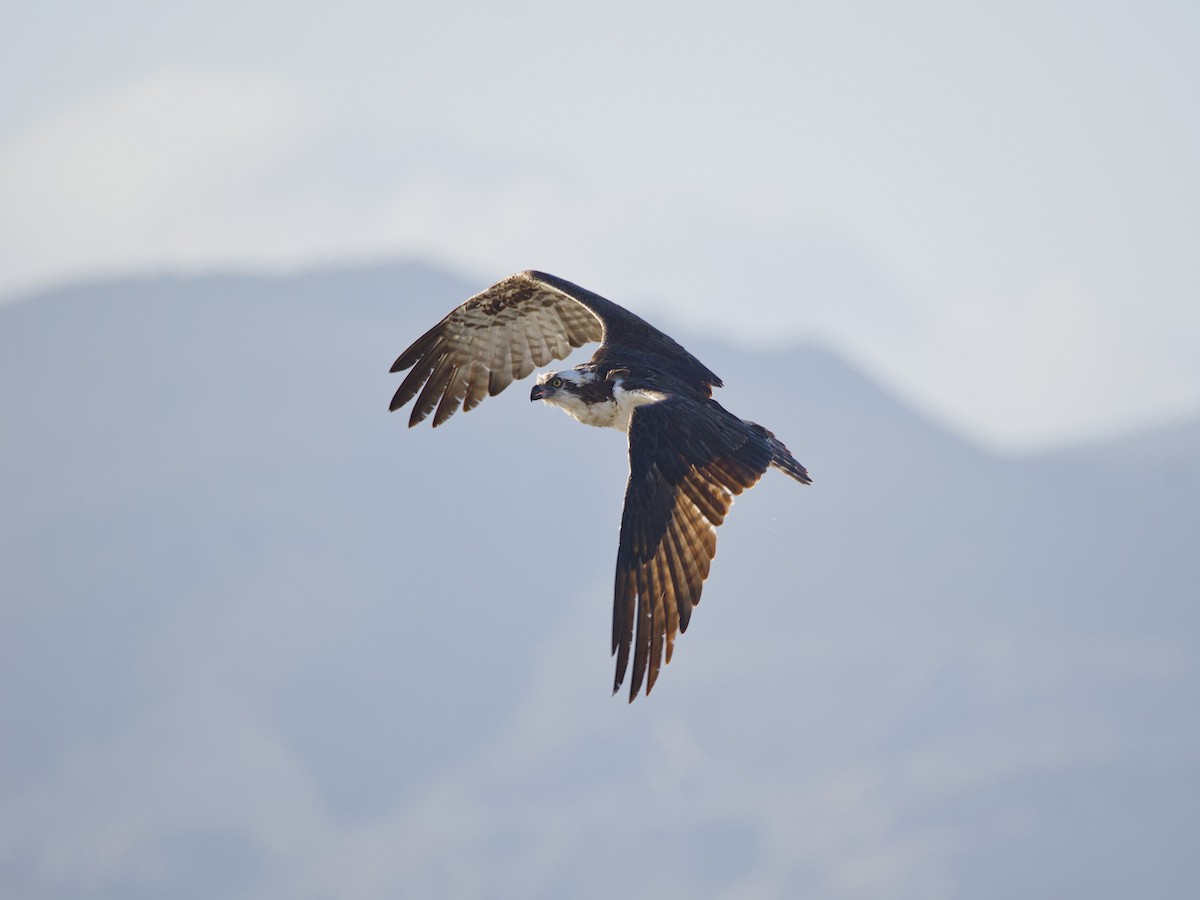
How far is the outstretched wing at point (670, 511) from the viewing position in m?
11.7

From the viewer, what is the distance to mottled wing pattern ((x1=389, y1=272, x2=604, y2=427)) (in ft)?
54.7

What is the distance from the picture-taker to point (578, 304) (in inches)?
A: 648

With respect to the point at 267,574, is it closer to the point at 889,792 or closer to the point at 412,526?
the point at 412,526

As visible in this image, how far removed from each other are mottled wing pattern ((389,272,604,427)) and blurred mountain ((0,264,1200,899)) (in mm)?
129522

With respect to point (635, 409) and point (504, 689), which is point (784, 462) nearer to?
point (635, 409)

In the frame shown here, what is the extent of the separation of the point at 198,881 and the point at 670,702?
151 ft

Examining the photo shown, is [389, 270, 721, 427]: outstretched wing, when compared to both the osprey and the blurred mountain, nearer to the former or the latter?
the osprey

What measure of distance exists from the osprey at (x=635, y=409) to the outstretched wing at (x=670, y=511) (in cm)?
1

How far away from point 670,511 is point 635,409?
1.10 metres

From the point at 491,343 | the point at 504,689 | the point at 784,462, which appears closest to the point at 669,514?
the point at 784,462

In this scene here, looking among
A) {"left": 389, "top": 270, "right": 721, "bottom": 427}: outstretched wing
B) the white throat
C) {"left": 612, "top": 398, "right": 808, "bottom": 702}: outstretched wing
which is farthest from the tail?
{"left": 389, "top": 270, "right": 721, "bottom": 427}: outstretched wing

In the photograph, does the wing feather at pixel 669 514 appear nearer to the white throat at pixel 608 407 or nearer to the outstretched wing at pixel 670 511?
the outstretched wing at pixel 670 511

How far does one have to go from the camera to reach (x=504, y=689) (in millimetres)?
166625

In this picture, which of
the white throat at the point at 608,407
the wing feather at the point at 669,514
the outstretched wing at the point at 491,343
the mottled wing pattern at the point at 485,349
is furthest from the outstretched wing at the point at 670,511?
the mottled wing pattern at the point at 485,349
